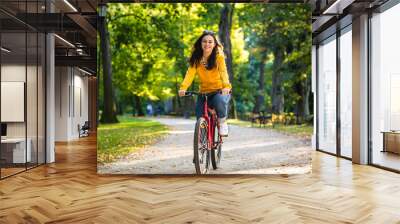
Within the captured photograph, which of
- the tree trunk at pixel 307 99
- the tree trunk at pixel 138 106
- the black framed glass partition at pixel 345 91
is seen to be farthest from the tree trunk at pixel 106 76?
the black framed glass partition at pixel 345 91

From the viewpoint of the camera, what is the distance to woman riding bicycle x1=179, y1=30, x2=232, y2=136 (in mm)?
6246

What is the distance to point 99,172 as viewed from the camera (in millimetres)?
6355

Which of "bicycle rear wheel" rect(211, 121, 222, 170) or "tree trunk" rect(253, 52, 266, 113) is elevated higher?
"tree trunk" rect(253, 52, 266, 113)

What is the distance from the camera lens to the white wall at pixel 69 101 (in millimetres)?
9945

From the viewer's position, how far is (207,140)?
6.24 metres

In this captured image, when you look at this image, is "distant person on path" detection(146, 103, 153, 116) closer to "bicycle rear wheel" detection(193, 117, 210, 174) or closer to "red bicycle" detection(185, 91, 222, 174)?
"red bicycle" detection(185, 91, 222, 174)

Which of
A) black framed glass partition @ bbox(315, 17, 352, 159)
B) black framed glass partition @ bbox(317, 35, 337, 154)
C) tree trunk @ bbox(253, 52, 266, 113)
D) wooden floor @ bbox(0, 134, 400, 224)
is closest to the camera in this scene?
wooden floor @ bbox(0, 134, 400, 224)

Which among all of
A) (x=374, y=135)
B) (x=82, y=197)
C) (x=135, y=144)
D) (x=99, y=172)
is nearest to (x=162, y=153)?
(x=135, y=144)

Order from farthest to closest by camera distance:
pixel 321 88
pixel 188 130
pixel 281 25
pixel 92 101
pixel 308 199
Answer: pixel 321 88 < pixel 92 101 < pixel 281 25 < pixel 188 130 < pixel 308 199

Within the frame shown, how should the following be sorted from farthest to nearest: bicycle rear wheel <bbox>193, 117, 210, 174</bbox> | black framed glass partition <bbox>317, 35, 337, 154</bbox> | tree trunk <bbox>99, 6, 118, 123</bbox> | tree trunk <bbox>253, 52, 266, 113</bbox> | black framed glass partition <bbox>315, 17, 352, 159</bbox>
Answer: black framed glass partition <bbox>317, 35, 337, 154</bbox> < black framed glass partition <bbox>315, 17, 352, 159</bbox> < tree trunk <bbox>253, 52, 266, 113</bbox> < tree trunk <bbox>99, 6, 118, 123</bbox> < bicycle rear wheel <bbox>193, 117, 210, 174</bbox>

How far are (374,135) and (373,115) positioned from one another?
341 millimetres

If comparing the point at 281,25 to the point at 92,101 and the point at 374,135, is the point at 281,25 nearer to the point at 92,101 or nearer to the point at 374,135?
the point at 374,135

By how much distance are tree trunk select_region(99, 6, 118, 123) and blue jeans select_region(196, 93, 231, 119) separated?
1.19 meters

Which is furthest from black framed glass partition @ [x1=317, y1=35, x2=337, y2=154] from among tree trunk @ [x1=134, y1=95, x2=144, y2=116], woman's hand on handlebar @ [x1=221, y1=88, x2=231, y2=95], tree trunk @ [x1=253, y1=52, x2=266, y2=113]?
tree trunk @ [x1=134, y1=95, x2=144, y2=116]
